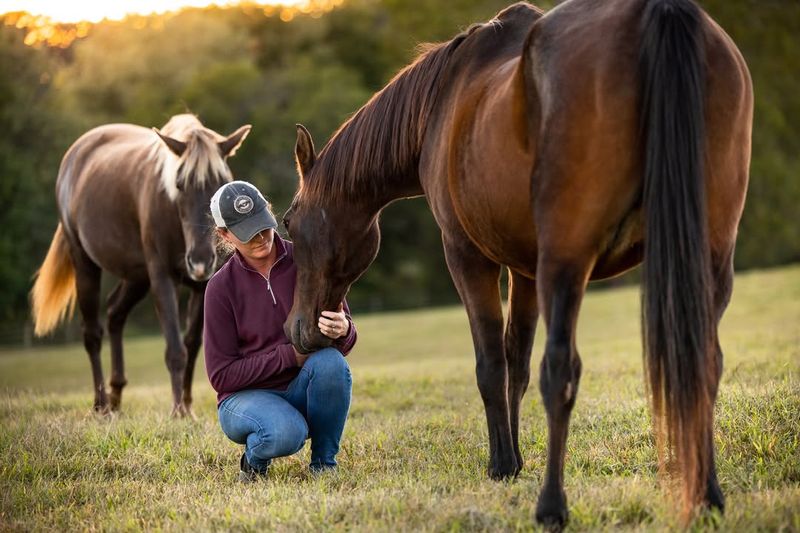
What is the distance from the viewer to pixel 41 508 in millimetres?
4328

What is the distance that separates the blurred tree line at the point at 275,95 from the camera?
3297cm

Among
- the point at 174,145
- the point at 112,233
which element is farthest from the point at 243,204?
the point at 112,233

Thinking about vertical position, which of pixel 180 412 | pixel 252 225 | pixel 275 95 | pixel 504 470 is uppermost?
pixel 275 95

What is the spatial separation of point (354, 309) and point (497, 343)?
32064 mm

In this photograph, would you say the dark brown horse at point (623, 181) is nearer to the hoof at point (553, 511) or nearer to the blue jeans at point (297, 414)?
the hoof at point (553, 511)

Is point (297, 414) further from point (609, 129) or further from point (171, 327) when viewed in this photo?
point (171, 327)

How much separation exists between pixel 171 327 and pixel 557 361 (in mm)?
5119

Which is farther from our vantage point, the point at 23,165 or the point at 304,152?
the point at 23,165

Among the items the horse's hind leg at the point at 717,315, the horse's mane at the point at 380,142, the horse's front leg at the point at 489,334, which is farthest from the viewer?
the horse's mane at the point at 380,142

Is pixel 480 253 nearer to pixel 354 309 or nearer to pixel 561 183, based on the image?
pixel 561 183

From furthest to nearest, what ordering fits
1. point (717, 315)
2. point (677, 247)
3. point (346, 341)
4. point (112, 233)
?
point (112, 233), point (346, 341), point (717, 315), point (677, 247)

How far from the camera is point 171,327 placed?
7680 mm

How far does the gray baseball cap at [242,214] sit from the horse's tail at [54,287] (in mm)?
5313

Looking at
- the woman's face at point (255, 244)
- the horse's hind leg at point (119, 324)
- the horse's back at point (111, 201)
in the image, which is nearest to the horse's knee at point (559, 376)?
the woman's face at point (255, 244)
